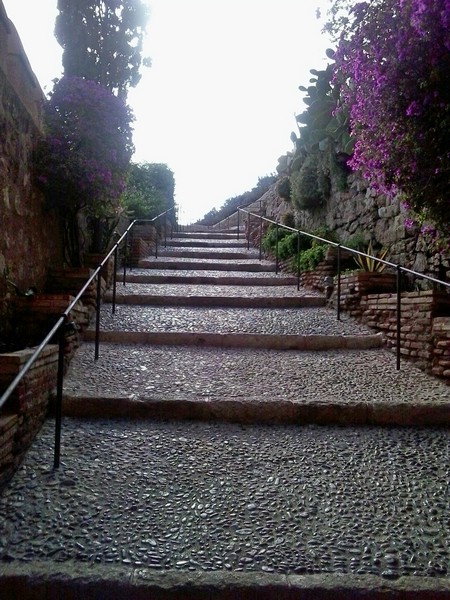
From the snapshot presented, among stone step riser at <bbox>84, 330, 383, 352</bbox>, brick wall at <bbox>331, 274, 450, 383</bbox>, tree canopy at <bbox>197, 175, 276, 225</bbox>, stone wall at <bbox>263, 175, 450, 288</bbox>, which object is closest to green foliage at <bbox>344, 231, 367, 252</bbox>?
stone wall at <bbox>263, 175, 450, 288</bbox>

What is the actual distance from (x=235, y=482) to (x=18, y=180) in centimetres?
289

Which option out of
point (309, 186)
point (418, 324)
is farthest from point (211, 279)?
point (418, 324)

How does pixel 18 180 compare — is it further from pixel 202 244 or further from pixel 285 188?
pixel 285 188

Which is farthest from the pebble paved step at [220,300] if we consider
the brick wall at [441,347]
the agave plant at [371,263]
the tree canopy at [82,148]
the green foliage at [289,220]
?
the green foliage at [289,220]

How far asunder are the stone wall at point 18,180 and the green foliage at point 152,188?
5.63 metres

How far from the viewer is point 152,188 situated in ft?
40.1

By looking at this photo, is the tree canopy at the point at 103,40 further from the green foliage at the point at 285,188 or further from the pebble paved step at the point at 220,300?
the green foliage at the point at 285,188

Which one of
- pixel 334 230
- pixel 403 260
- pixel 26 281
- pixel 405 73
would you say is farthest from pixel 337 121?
pixel 26 281

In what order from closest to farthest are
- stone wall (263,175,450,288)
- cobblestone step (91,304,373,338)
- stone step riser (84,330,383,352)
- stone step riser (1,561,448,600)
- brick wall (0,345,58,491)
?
stone step riser (1,561,448,600)
brick wall (0,345,58,491)
stone step riser (84,330,383,352)
cobblestone step (91,304,373,338)
stone wall (263,175,450,288)

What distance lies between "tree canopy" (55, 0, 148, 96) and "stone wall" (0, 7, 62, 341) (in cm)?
195

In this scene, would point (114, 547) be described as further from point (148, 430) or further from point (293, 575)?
point (148, 430)

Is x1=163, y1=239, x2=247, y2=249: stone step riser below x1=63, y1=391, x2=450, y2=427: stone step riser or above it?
above

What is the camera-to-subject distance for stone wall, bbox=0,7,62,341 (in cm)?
342

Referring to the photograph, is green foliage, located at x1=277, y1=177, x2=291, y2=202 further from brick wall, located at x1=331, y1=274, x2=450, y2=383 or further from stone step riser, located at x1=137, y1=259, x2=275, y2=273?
brick wall, located at x1=331, y1=274, x2=450, y2=383
